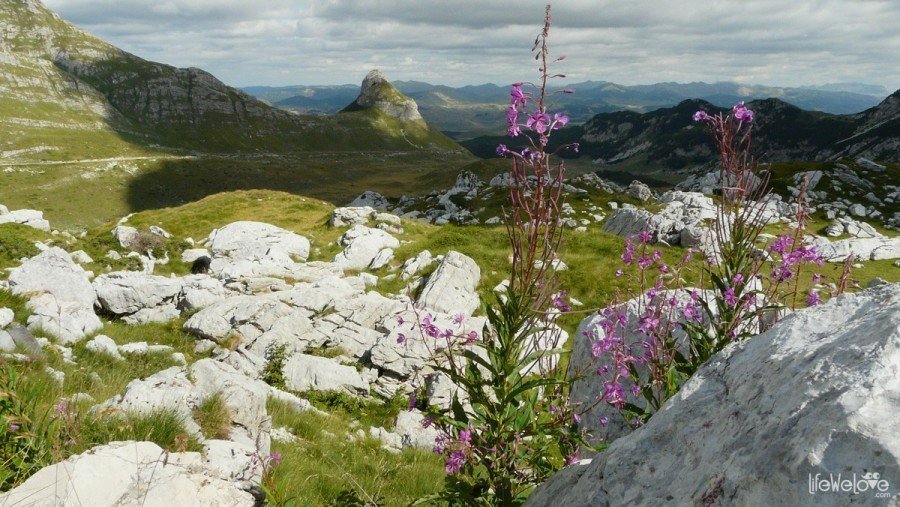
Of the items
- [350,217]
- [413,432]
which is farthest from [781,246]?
[350,217]

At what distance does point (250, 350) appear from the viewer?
1577 cm

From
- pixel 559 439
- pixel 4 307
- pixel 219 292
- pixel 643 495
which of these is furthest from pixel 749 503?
pixel 219 292

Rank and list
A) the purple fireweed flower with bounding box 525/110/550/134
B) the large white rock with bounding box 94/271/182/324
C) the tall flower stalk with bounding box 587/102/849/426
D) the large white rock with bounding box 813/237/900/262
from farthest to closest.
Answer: the large white rock with bounding box 813/237/900/262 < the large white rock with bounding box 94/271/182/324 < the tall flower stalk with bounding box 587/102/849/426 < the purple fireweed flower with bounding box 525/110/550/134

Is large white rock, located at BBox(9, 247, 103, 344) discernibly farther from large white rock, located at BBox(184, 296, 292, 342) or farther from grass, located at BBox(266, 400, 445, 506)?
grass, located at BBox(266, 400, 445, 506)

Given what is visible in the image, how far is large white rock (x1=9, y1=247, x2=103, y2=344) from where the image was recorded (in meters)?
12.9

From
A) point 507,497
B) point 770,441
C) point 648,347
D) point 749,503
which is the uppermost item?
point 770,441

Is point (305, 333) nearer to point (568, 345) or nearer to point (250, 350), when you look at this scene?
point (250, 350)

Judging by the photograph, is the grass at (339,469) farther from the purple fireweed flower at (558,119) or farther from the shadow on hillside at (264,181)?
the shadow on hillside at (264,181)

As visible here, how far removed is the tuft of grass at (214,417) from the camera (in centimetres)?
728

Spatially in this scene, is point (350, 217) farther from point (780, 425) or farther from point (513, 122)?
point (780, 425)

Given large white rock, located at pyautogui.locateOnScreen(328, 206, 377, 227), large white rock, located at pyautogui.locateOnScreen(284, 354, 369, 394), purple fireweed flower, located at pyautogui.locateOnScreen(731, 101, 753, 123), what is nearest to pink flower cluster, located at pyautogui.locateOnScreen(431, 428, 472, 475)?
purple fireweed flower, located at pyautogui.locateOnScreen(731, 101, 753, 123)

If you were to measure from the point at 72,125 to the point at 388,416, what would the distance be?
240 metres

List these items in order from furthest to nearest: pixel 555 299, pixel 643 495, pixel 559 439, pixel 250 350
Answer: pixel 250 350, pixel 555 299, pixel 559 439, pixel 643 495

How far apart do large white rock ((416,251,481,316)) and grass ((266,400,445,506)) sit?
30.1ft
